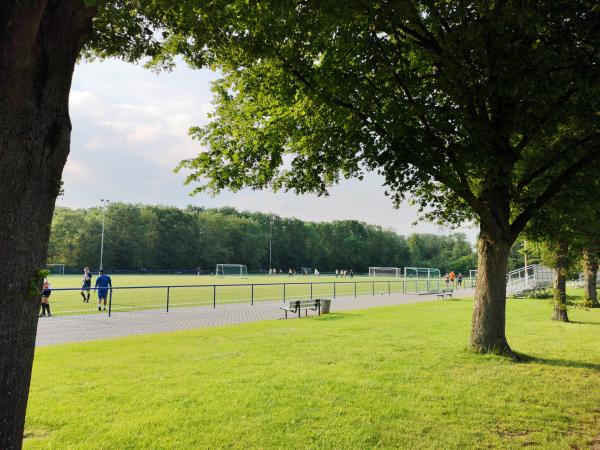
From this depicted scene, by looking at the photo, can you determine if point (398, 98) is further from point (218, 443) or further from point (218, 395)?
point (218, 443)

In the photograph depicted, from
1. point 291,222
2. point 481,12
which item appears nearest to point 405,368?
point 481,12

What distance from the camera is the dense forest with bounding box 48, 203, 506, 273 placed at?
297 feet

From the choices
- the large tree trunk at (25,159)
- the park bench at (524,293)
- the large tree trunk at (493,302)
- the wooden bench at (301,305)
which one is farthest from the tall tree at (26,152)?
the park bench at (524,293)

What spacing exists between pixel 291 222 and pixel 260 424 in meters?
117

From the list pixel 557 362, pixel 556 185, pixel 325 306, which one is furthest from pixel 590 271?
pixel 556 185

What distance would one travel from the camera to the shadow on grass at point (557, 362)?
30.9ft

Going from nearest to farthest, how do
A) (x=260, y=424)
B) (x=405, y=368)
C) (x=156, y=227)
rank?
1. (x=260, y=424)
2. (x=405, y=368)
3. (x=156, y=227)

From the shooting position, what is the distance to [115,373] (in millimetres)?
8117

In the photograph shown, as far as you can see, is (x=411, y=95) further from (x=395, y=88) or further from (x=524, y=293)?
(x=524, y=293)

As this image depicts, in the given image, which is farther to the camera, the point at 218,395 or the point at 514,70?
the point at 514,70

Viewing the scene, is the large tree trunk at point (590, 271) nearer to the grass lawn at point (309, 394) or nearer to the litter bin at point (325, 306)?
the grass lawn at point (309, 394)

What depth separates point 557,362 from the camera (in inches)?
385

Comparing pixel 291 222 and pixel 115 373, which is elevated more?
pixel 291 222

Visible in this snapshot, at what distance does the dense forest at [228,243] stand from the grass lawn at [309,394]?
234ft
